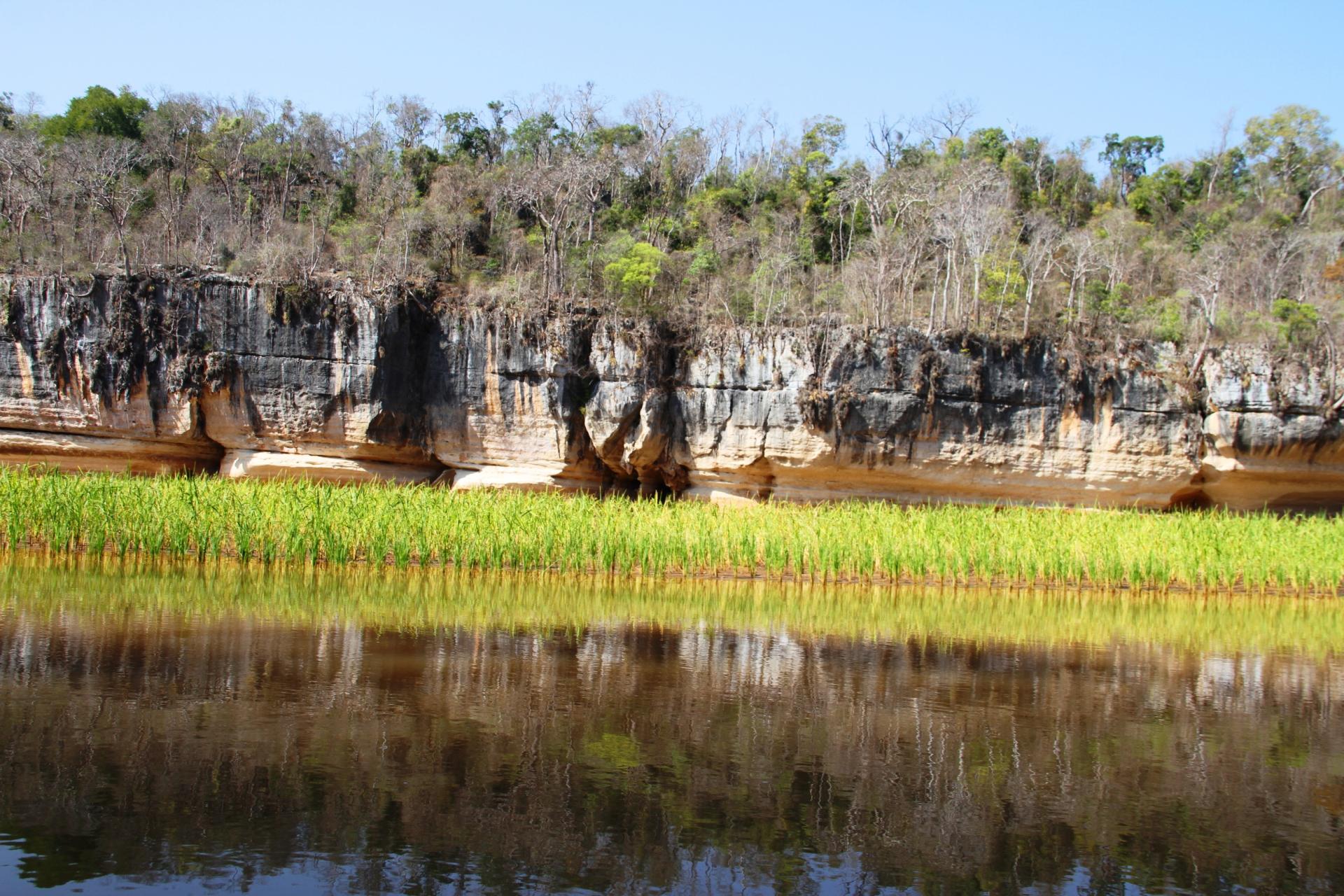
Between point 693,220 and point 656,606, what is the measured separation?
20.9m

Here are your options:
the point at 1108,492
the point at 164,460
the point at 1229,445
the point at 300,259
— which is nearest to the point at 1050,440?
the point at 1108,492

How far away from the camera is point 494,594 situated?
12227 mm

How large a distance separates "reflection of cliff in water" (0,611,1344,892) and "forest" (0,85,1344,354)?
14.5 m

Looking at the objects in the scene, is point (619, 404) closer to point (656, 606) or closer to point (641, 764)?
point (656, 606)

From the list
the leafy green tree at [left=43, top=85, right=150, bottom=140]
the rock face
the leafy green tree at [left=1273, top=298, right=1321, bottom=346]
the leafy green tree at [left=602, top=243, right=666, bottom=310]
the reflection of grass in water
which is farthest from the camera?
the leafy green tree at [left=43, top=85, right=150, bottom=140]

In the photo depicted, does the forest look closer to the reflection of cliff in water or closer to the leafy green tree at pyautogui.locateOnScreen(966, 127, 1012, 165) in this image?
the leafy green tree at pyautogui.locateOnScreen(966, 127, 1012, 165)

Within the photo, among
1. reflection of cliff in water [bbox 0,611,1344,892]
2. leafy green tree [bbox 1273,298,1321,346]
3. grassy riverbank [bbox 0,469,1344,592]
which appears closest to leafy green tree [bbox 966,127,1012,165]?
leafy green tree [bbox 1273,298,1321,346]

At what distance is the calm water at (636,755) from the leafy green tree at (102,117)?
27.2 metres

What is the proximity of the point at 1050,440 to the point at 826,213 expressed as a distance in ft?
40.8

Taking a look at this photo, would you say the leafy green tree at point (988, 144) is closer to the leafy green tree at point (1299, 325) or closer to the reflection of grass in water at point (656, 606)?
the leafy green tree at point (1299, 325)

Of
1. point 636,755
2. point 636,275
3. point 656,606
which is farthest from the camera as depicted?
point 636,275

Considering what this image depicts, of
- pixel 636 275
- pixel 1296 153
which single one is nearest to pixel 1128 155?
pixel 1296 153

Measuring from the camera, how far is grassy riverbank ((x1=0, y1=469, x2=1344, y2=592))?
1373 cm

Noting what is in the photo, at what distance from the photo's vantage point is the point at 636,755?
6426mm
